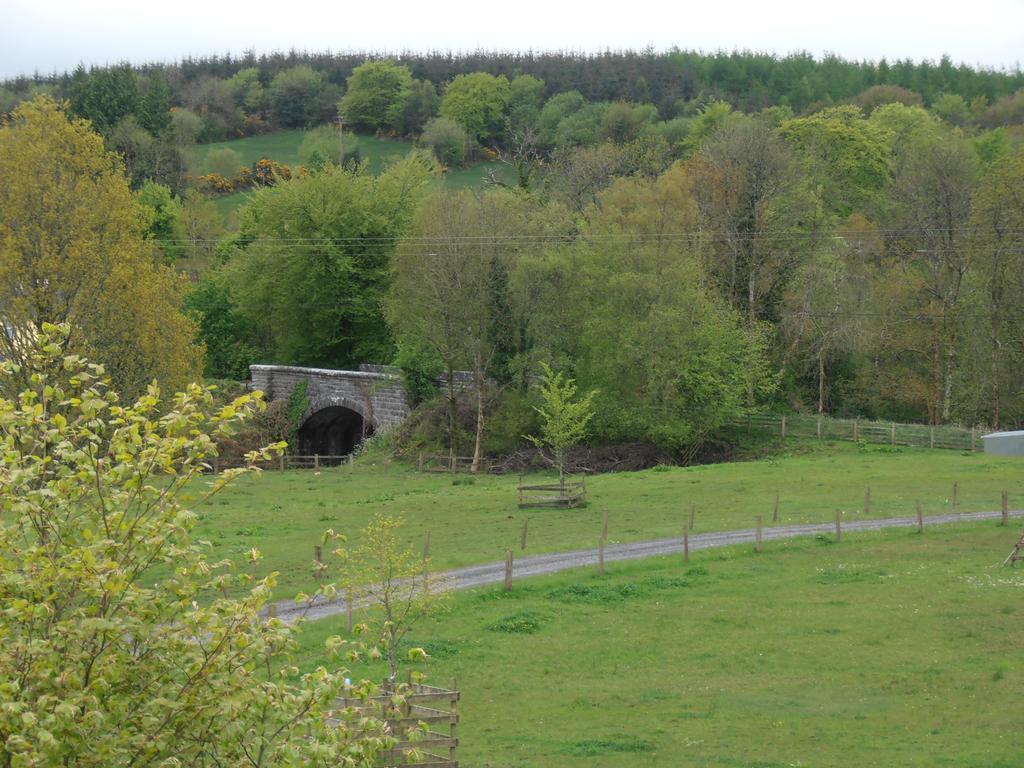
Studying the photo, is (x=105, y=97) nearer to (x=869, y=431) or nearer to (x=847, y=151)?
(x=847, y=151)

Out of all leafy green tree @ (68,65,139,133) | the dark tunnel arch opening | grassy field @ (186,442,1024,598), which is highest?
leafy green tree @ (68,65,139,133)

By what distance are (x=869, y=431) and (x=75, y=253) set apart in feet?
139

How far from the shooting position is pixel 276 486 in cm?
6272

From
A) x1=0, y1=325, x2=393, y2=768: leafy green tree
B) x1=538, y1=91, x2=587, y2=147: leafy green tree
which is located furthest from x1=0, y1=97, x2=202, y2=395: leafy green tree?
x1=538, y1=91, x2=587, y2=147: leafy green tree

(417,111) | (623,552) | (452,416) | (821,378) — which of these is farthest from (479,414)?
(417,111)

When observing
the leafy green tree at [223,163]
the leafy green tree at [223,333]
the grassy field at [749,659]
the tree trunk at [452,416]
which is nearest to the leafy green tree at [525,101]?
the leafy green tree at [223,163]

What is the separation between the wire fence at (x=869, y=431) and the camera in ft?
212

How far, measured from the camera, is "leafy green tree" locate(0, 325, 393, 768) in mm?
9188

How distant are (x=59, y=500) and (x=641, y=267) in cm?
6087

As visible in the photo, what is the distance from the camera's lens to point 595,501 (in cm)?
5397

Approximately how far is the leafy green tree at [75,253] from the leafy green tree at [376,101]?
5397 inches

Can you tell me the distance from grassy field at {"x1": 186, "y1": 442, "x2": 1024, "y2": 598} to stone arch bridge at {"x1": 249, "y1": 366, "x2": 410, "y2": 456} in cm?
1026

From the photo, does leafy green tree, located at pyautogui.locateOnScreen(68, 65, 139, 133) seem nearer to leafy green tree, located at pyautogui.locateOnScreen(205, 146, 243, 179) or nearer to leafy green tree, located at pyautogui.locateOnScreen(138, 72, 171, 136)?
leafy green tree, located at pyautogui.locateOnScreen(138, 72, 171, 136)

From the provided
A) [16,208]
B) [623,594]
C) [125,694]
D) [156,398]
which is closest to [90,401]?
[156,398]
